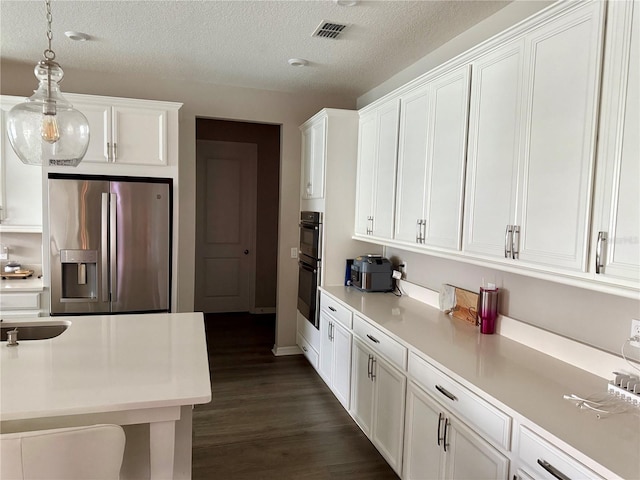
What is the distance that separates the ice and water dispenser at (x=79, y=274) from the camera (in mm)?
3514

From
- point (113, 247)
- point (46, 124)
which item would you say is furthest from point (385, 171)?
point (113, 247)

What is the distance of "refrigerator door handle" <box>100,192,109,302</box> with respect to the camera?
3533 millimetres

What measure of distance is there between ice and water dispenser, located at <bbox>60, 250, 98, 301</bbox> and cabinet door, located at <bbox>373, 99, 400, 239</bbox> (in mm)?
2331

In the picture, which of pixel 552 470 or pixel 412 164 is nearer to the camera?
pixel 552 470

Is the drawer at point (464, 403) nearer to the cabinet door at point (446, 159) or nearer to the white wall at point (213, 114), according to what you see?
the cabinet door at point (446, 159)

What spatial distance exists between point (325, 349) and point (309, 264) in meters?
0.86

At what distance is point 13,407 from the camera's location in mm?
1373

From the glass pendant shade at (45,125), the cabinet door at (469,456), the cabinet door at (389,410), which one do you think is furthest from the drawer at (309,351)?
the glass pendant shade at (45,125)

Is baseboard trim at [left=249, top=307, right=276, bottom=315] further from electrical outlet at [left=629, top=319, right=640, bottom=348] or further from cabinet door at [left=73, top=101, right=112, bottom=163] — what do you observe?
electrical outlet at [left=629, top=319, right=640, bottom=348]

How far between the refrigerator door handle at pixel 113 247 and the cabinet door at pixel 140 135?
376 millimetres

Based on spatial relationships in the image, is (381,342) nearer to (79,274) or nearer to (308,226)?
(308,226)

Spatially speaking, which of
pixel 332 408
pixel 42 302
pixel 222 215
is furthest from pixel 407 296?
pixel 222 215

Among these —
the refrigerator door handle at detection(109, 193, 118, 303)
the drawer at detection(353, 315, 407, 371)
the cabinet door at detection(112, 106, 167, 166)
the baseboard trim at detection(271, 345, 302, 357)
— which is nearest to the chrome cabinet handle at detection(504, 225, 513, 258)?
the drawer at detection(353, 315, 407, 371)

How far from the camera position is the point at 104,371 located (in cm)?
170
